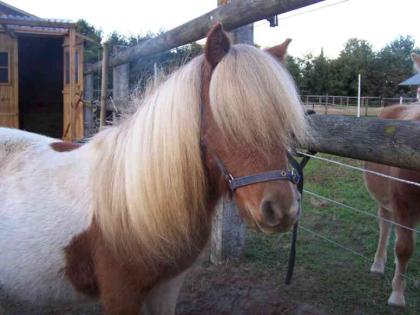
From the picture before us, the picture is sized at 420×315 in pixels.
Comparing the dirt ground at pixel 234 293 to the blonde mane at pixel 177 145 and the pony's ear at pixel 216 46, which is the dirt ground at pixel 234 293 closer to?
the blonde mane at pixel 177 145

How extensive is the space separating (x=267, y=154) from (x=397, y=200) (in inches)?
83.7

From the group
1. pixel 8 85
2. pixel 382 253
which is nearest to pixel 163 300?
pixel 382 253

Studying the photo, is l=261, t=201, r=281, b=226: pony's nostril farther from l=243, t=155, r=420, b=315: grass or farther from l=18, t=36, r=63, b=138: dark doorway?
l=18, t=36, r=63, b=138: dark doorway

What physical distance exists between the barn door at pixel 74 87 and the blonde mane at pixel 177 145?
6.83 metres

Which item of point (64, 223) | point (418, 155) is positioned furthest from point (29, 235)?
point (418, 155)

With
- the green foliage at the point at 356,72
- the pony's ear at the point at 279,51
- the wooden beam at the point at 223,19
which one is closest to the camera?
the pony's ear at the point at 279,51

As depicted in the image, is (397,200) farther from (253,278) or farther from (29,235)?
(29,235)

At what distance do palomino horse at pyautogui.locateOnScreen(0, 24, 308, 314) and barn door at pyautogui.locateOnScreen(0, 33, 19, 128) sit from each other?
26.2 feet

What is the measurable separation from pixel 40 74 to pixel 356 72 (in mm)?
27920

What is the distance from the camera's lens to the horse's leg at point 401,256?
127 inches

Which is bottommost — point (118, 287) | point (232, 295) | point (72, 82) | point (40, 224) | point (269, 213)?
point (232, 295)

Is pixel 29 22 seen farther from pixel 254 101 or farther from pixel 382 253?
pixel 254 101

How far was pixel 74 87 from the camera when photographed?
8852 mm

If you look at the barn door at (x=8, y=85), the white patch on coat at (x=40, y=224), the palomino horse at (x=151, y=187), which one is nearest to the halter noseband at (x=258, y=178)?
the palomino horse at (x=151, y=187)
